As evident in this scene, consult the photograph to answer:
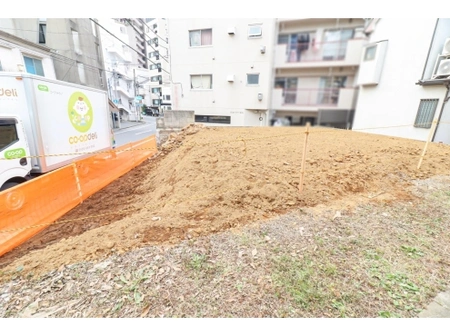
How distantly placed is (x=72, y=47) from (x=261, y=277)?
14.4 m

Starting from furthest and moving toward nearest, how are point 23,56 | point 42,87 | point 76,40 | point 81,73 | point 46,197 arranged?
1. point 81,73
2. point 76,40
3. point 23,56
4. point 42,87
5. point 46,197

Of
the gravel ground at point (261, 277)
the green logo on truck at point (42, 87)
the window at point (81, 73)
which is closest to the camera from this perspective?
the gravel ground at point (261, 277)

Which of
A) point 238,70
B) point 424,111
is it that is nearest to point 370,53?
point 238,70

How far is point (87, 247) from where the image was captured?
77.5 inches

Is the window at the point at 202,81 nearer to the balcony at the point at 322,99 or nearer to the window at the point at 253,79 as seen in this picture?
the window at the point at 253,79

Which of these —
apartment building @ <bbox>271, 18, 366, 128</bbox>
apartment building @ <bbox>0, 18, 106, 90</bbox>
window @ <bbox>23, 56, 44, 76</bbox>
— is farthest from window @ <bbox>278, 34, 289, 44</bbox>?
window @ <bbox>23, 56, 44, 76</bbox>

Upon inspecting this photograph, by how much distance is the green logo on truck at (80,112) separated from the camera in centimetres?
468

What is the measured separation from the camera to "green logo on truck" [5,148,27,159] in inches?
127

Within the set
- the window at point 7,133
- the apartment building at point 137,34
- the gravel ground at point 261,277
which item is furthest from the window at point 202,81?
the window at point 7,133

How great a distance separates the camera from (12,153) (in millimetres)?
3293

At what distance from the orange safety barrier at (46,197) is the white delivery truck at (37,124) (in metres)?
0.43

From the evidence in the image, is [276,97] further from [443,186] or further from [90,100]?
[90,100]

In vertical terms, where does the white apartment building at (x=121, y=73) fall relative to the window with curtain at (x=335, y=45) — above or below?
above

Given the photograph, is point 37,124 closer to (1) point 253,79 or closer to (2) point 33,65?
(1) point 253,79
